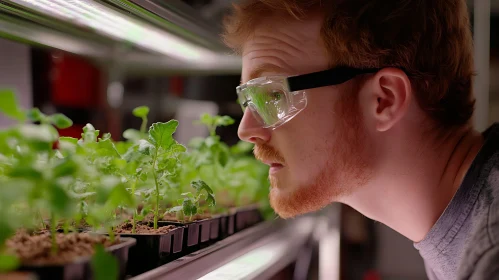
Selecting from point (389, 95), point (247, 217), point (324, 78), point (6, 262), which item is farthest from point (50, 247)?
point (247, 217)

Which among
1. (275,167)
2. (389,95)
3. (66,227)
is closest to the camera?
(66,227)

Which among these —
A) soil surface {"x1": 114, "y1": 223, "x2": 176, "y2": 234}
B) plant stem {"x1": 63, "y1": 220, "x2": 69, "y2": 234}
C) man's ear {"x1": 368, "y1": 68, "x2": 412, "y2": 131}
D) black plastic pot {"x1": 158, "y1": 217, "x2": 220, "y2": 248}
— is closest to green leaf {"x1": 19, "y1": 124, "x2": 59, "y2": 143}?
plant stem {"x1": 63, "y1": 220, "x2": 69, "y2": 234}

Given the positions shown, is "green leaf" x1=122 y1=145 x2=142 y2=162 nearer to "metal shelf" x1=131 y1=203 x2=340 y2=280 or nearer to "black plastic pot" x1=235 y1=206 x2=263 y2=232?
"metal shelf" x1=131 y1=203 x2=340 y2=280

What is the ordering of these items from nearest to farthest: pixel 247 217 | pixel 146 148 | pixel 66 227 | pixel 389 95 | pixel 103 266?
pixel 103 266 → pixel 66 227 → pixel 146 148 → pixel 389 95 → pixel 247 217

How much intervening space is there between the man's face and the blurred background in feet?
1.12

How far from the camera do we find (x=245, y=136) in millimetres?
1359

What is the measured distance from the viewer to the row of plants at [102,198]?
664mm

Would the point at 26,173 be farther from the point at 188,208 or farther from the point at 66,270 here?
the point at 188,208

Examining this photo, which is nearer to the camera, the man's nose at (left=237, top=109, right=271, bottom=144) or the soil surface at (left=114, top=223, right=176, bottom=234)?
the soil surface at (left=114, top=223, right=176, bottom=234)

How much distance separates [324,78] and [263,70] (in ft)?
0.58

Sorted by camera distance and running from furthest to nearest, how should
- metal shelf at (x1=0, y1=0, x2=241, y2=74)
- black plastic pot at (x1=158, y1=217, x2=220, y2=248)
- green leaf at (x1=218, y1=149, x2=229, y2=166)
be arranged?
1. green leaf at (x1=218, y1=149, x2=229, y2=166)
2. black plastic pot at (x1=158, y1=217, x2=220, y2=248)
3. metal shelf at (x1=0, y1=0, x2=241, y2=74)

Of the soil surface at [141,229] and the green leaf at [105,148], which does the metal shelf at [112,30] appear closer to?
the green leaf at [105,148]

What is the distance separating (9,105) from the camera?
2.11 feet

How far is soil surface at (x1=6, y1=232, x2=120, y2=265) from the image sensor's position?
0.74 m
